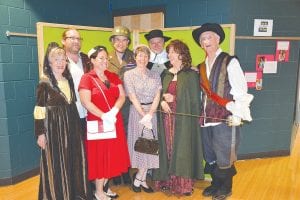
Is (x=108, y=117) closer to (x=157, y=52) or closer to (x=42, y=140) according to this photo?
(x=42, y=140)

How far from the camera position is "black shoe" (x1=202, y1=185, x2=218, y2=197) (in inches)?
109

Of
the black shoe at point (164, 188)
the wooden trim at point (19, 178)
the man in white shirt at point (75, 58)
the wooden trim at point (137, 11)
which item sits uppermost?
the wooden trim at point (137, 11)

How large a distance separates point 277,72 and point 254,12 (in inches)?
32.8

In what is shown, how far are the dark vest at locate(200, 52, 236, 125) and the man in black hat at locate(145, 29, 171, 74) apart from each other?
19.8 inches

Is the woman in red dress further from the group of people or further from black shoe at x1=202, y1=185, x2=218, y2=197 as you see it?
black shoe at x1=202, y1=185, x2=218, y2=197

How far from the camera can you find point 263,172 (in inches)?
133

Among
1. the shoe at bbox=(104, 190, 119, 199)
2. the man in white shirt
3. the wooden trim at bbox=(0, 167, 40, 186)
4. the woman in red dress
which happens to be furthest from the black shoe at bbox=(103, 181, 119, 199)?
the wooden trim at bbox=(0, 167, 40, 186)

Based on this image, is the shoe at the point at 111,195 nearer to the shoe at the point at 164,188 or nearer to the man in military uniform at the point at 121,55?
the shoe at the point at 164,188

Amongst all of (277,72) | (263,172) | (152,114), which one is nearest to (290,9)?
(277,72)

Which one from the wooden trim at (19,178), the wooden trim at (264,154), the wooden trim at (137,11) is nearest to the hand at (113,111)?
the wooden trim at (19,178)

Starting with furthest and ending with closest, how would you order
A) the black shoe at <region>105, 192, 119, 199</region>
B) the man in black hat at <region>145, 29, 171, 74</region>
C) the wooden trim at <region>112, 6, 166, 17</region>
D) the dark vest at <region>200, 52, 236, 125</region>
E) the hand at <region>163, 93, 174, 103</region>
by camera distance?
1. the wooden trim at <region>112, 6, 166, 17</region>
2. the man in black hat at <region>145, 29, 171, 74</region>
3. the black shoe at <region>105, 192, 119, 199</region>
4. the hand at <region>163, 93, 174, 103</region>
5. the dark vest at <region>200, 52, 236, 125</region>

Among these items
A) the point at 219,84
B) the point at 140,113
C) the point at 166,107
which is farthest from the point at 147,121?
the point at 219,84

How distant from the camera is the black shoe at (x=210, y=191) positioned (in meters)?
2.76

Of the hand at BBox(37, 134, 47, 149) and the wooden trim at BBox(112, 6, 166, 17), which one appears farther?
the wooden trim at BBox(112, 6, 166, 17)
